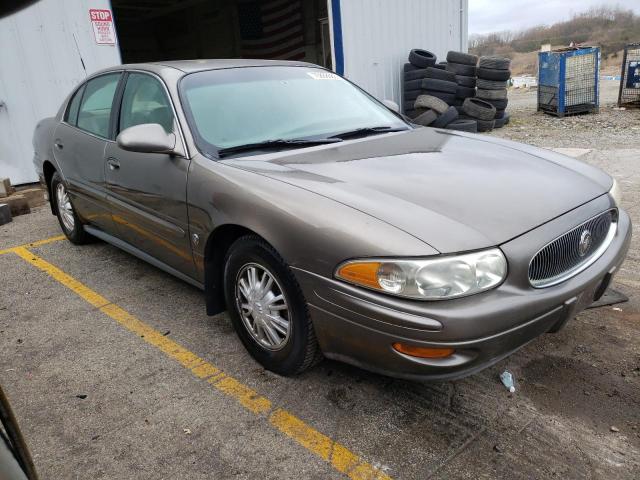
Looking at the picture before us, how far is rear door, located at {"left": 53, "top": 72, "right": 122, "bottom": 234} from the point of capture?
381 cm

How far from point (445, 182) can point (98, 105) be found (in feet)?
9.52

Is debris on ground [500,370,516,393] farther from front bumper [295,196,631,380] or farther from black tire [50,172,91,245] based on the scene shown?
black tire [50,172,91,245]

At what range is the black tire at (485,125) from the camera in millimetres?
10078

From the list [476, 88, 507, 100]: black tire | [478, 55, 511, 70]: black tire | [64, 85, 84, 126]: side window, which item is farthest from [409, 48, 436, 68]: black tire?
[64, 85, 84, 126]: side window

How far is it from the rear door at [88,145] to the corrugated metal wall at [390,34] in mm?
6108

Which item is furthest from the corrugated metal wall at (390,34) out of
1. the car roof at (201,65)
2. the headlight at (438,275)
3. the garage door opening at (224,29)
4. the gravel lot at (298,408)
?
the headlight at (438,275)

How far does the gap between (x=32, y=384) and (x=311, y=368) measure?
149cm

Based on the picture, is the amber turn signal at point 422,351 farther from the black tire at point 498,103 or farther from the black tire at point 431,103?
the black tire at point 498,103

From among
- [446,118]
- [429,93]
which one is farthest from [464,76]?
[446,118]

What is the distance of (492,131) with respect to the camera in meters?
10.3

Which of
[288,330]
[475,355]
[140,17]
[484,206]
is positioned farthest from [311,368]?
[140,17]

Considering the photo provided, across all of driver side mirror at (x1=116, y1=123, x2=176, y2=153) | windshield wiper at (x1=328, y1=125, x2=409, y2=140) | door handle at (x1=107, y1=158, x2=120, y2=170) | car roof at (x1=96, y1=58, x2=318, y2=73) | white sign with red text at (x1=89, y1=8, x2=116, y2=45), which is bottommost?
door handle at (x1=107, y1=158, x2=120, y2=170)

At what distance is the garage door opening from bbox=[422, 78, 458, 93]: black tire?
6.45 metres

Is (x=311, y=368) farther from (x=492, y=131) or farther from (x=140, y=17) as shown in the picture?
(x=140, y=17)
